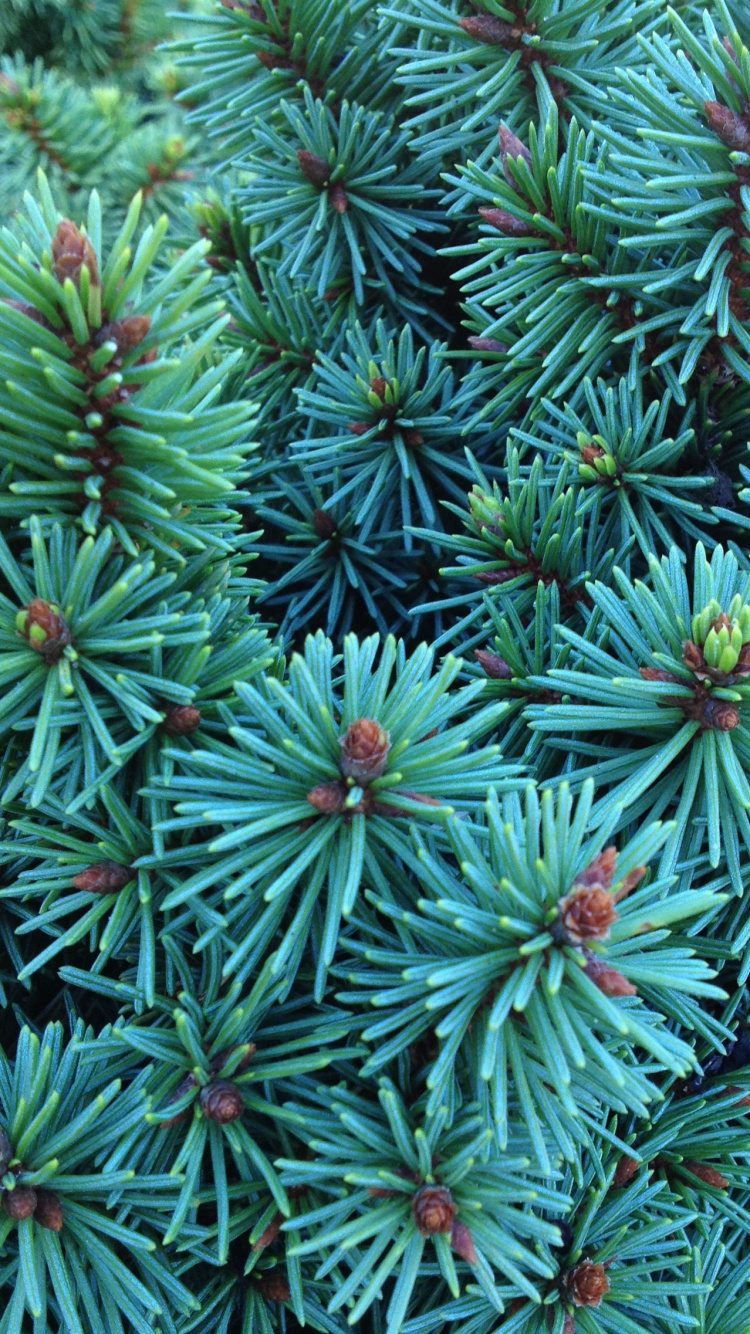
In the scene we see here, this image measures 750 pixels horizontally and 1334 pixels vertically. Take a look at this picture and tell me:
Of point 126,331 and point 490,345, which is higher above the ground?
point 490,345

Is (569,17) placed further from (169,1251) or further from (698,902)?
(169,1251)

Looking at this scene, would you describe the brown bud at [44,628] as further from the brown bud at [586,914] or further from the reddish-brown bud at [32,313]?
the brown bud at [586,914]

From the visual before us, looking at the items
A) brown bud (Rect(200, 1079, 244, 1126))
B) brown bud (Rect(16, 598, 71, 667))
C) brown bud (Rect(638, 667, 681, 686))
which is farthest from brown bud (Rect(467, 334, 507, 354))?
brown bud (Rect(200, 1079, 244, 1126))

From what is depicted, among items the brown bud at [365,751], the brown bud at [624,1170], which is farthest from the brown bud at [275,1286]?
the brown bud at [365,751]

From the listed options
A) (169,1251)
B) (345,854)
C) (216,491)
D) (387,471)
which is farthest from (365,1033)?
(387,471)

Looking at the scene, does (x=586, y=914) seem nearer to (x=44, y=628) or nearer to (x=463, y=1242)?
(x=463, y=1242)

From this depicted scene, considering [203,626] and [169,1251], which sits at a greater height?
[203,626]

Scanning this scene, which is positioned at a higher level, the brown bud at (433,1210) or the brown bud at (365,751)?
the brown bud at (365,751)

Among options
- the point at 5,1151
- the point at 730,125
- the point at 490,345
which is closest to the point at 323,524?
the point at 490,345
